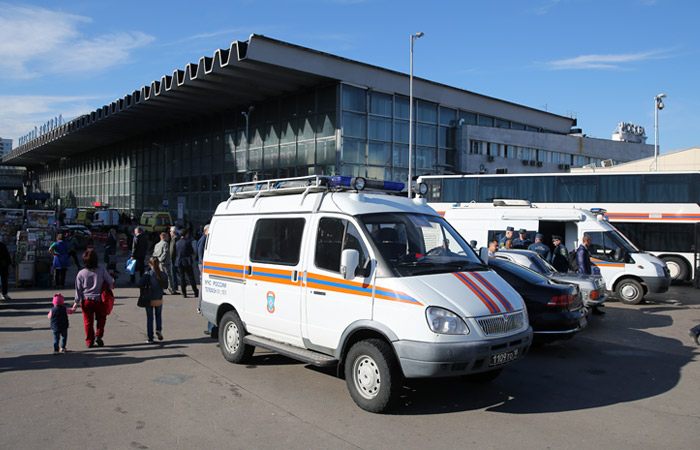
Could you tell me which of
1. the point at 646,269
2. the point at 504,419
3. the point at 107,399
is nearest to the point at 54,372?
the point at 107,399

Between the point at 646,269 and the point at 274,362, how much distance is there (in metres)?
11.6

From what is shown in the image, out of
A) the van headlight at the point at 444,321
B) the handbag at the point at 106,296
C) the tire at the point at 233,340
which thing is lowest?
the tire at the point at 233,340

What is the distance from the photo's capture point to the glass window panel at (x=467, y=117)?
129 feet

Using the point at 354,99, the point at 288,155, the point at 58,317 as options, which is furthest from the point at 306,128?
the point at 58,317

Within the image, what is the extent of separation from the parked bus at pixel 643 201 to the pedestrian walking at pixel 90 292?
39.9 ft

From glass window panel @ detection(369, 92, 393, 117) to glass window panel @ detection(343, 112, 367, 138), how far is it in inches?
38.2

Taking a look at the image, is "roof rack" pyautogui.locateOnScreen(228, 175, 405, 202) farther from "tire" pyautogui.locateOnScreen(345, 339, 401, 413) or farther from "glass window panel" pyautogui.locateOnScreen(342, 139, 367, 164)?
"glass window panel" pyautogui.locateOnScreen(342, 139, 367, 164)

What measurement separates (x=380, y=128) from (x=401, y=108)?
2.30 m

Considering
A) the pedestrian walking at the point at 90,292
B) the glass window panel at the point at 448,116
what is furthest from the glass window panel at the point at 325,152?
the pedestrian walking at the point at 90,292

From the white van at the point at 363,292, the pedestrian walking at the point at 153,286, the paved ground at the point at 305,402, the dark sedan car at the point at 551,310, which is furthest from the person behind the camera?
the pedestrian walking at the point at 153,286

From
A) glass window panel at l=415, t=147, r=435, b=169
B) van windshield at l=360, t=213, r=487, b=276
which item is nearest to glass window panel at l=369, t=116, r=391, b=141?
glass window panel at l=415, t=147, r=435, b=169

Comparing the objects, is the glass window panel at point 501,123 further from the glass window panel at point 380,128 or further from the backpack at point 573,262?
the backpack at point 573,262

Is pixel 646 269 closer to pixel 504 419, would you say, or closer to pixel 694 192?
pixel 694 192

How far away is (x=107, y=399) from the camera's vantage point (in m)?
6.17
